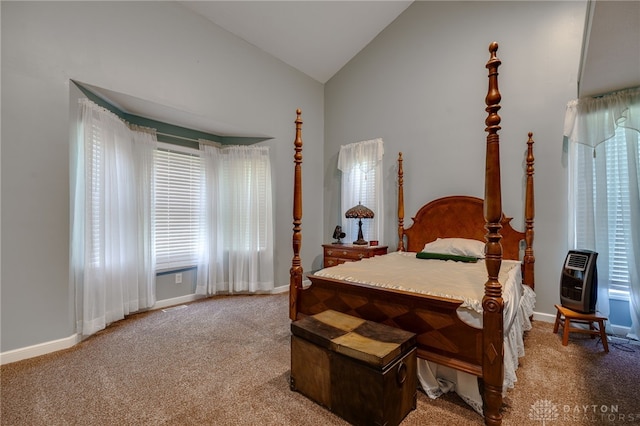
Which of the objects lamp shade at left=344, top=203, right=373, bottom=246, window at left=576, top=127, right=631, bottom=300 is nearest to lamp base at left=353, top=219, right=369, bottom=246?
lamp shade at left=344, top=203, right=373, bottom=246

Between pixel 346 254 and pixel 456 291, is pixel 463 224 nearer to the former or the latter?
pixel 346 254

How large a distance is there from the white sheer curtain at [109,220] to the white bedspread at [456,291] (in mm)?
2258

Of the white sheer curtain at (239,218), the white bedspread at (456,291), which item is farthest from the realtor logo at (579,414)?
the white sheer curtain at (239,218)

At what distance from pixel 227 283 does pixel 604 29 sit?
462cm

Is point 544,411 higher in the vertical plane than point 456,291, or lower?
lower

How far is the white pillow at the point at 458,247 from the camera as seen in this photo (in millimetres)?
3244

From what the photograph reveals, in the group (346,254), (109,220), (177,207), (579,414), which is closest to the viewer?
(579,414)

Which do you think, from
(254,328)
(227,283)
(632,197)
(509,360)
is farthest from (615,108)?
(227,283)

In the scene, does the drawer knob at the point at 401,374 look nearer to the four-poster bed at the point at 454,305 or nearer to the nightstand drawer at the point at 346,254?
the four-poster bed at the point at 454,305

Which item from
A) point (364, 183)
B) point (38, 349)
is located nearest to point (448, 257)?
point (364, 183)

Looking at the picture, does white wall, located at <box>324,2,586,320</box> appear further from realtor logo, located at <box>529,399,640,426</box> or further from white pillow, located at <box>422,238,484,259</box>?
realtor logo, located at <box>529,399,640,426</box>

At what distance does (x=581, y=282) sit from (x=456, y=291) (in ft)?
5.14

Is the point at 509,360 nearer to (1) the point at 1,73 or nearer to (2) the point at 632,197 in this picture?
(2) the point at 632,197

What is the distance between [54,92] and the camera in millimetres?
2502
